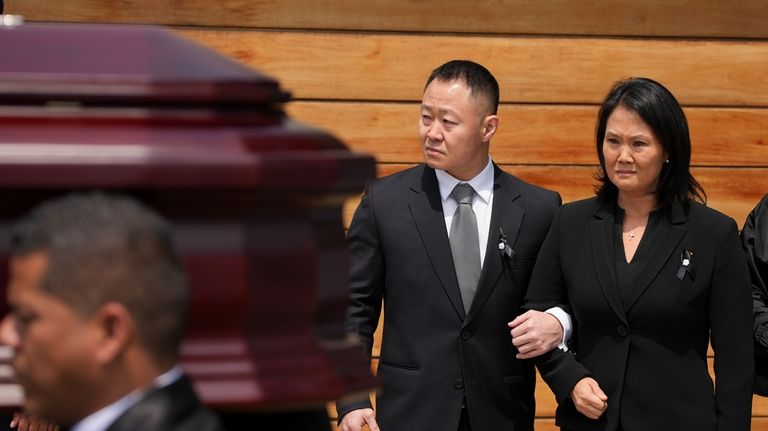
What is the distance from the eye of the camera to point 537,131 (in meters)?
5.65

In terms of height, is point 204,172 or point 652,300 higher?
point 204,172

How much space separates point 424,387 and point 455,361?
13 cm

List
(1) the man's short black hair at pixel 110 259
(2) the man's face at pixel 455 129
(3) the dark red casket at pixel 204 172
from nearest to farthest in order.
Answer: (1) the man's short black hair at pixel 110 259 → (3) the dark red casket at pixel 204 172 → (2) the man's face at pixel 455 129

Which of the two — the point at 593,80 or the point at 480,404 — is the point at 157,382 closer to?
the point at 480,404

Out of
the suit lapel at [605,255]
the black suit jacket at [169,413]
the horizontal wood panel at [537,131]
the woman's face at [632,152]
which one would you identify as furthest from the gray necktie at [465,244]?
the black suit jacket at [169,413]

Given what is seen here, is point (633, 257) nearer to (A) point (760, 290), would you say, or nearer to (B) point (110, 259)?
(A) point (760, 290)

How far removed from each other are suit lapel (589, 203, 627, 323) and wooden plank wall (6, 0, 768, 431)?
5.49ft

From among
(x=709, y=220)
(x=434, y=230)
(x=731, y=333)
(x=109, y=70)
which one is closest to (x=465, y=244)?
(x=434, y=230)

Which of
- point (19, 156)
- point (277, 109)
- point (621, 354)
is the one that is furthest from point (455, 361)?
point (19, 156)

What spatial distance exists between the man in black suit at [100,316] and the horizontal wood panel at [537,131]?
13.6 ft

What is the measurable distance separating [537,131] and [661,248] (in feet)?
6.07

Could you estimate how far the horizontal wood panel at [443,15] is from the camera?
17.3ft

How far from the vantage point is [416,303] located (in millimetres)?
4160

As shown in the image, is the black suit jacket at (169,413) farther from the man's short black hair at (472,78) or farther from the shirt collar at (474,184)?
the man's short black hair at (472,78)
